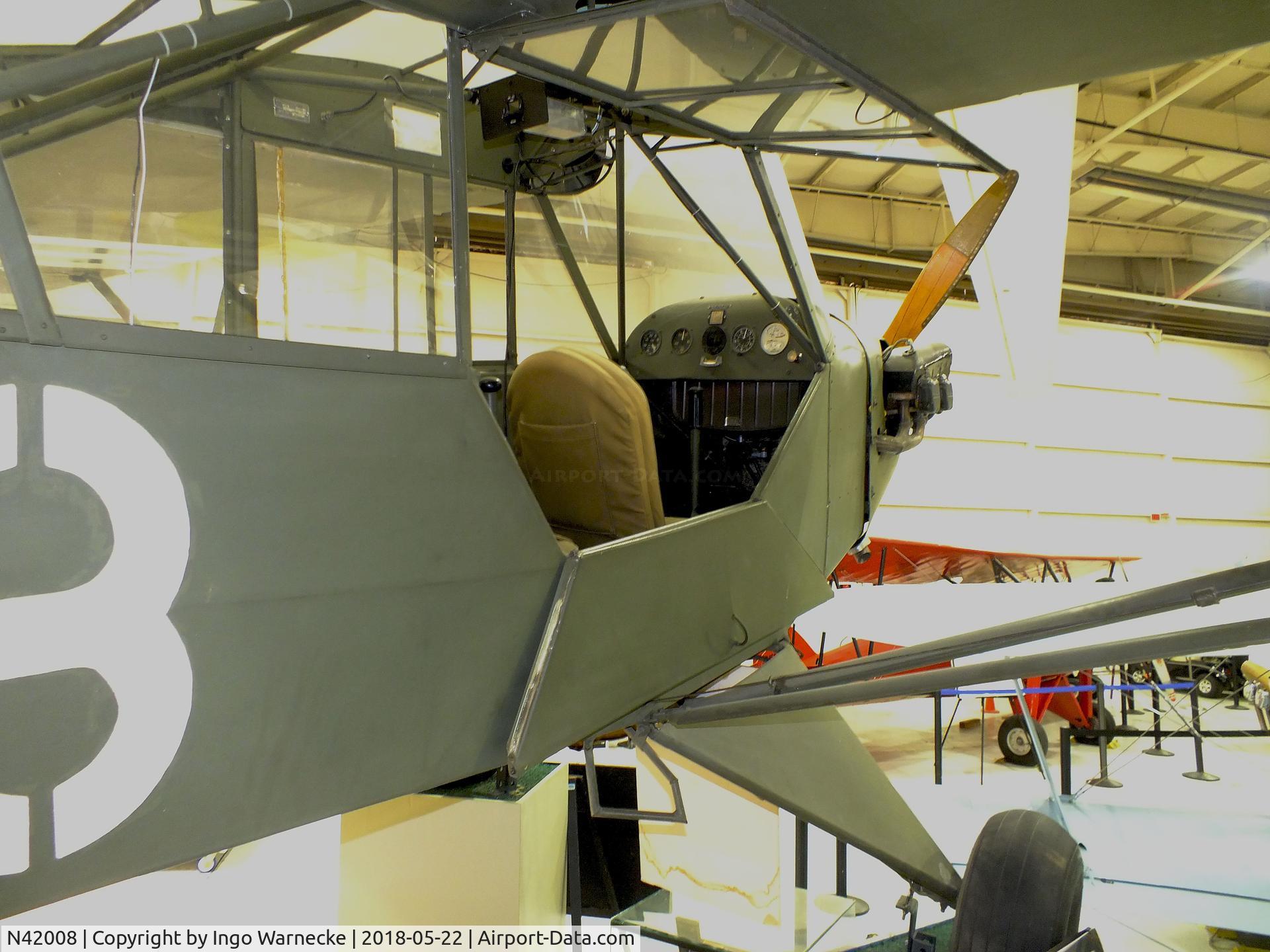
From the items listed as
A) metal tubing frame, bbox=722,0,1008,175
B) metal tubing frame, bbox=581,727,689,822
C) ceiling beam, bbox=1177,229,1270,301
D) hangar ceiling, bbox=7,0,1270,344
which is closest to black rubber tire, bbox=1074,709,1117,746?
metal tubing frame, bbox=722,0,1008,175

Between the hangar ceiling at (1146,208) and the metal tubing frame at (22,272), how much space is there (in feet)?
35.6

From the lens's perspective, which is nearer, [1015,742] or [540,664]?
[540,664]

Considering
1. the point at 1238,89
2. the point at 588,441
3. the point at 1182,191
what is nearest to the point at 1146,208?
the point at 1182,191

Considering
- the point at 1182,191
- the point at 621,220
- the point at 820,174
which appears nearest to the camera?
the point at 621,220

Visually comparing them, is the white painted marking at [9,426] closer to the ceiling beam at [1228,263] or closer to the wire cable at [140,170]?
the wire cable at [140,170]

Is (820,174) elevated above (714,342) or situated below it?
above

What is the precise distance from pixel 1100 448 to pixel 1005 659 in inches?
705

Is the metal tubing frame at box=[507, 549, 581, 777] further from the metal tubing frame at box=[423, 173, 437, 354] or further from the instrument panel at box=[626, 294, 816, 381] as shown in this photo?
the instrument panel at box=[626, 294, 816, 381]

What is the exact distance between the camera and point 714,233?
10.5 feet

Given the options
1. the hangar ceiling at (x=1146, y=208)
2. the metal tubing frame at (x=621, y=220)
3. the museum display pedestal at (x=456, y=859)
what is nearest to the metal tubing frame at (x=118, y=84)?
the metal tubing frame at (x=621, y=220)

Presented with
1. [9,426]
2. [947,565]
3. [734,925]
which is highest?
[9,426]

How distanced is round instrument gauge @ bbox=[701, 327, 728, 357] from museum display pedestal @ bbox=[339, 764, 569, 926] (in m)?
2.10

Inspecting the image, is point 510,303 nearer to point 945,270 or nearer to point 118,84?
point 118,84

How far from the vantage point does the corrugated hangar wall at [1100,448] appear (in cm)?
1616
